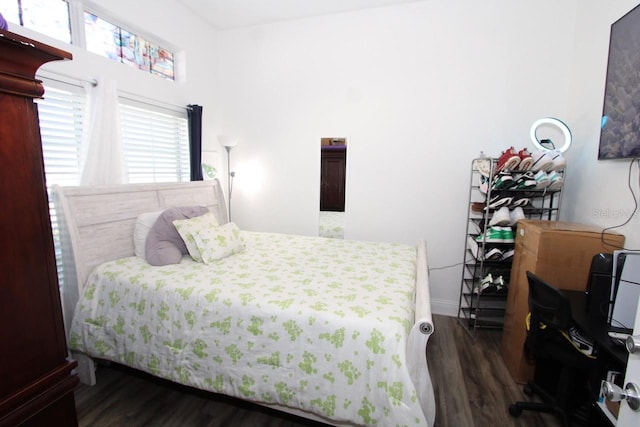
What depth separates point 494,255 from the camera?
255cm

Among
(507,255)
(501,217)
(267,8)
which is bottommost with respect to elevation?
(507,255)

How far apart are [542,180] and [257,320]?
7.76ft

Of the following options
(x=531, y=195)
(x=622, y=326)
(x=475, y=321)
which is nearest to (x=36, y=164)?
(x=622, y=326)

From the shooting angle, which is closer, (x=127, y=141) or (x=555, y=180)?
(x=555, y=180)

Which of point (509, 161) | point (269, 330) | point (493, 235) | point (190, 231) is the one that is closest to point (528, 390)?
point (493, 235)

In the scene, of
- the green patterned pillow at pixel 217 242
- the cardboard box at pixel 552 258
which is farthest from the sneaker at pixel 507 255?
the green patterned pillow at pixel 217 242

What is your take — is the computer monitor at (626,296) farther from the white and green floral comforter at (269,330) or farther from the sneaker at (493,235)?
the sneaker at (493,235)

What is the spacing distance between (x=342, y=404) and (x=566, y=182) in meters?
2.59

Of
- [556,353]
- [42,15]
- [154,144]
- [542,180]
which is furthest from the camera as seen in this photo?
[154,144]

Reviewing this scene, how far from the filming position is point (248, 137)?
143 inches

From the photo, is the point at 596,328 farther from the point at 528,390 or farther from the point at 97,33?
the point at 97,33

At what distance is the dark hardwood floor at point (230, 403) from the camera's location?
5.61ft

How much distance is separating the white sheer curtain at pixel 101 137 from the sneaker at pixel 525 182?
126 inches

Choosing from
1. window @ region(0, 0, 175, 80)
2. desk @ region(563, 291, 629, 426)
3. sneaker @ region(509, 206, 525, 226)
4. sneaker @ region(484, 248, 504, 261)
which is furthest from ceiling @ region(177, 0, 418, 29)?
desk @ region(563, 291, 629, 426)
